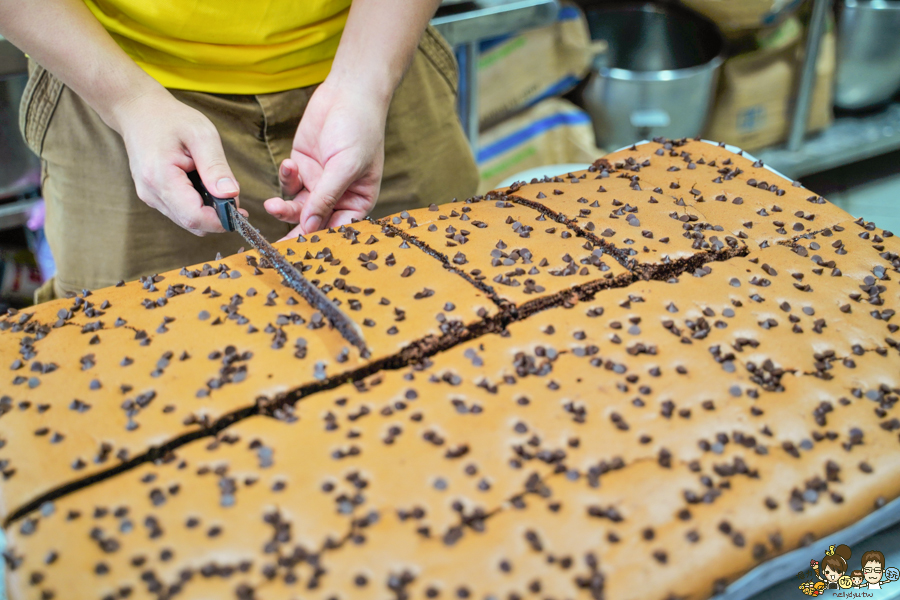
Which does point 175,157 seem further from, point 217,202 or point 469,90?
point 469,90

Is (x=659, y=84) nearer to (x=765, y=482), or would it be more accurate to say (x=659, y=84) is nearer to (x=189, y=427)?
(x=765, y=482)

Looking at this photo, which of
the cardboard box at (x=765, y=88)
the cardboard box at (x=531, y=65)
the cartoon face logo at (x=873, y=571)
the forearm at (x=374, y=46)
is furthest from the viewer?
the cardboard box at (x=765, y=88)

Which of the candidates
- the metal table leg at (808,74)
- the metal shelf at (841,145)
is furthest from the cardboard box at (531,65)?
the metal shelf at (841,145)

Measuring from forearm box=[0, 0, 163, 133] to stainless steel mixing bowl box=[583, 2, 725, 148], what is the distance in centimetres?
316

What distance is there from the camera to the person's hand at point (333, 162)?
1969mm

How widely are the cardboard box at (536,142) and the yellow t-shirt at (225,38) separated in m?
2.03

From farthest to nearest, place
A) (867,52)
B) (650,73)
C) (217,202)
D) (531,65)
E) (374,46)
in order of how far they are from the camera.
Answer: (867,52) → (650,73) → (531,65) → (374,46) → (217,202)

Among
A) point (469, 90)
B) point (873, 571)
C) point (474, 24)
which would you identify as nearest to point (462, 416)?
point (873, 571)

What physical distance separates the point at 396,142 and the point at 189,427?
4.55 feet

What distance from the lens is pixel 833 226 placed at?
194cm

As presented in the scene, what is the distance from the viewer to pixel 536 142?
4312 mm

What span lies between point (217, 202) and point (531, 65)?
2.79 meters

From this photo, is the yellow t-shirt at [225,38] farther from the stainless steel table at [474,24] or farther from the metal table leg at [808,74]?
the metal table leg at [808,74]

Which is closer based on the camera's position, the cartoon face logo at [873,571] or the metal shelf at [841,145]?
the cartoon face logo at [873,571]
